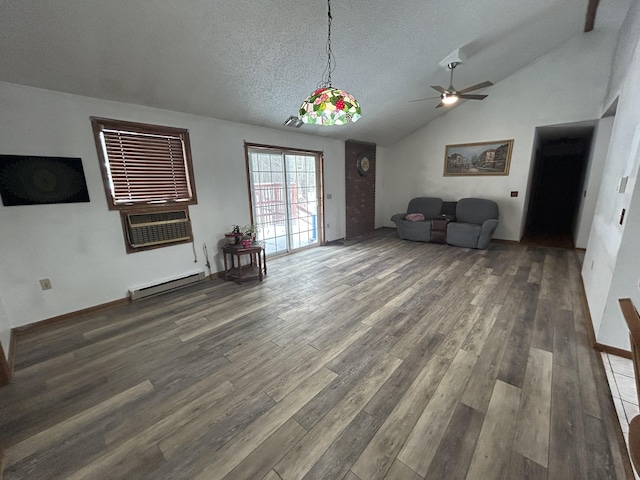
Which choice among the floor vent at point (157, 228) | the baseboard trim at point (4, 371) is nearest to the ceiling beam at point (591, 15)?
the floor vent at point (157, 228)

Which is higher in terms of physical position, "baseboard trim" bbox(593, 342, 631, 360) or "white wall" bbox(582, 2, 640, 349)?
"white wall" bbox(582, 2, 640, 349)

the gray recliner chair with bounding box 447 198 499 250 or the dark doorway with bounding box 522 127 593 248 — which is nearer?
the gray recliner chair with bounding box 447 198 499 250

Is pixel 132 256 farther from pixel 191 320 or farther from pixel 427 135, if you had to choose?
pixel 427 135

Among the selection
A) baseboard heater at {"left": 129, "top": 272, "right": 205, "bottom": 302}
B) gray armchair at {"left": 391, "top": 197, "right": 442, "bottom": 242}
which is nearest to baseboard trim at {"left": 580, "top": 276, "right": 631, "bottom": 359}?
gray armchair at {"left": 391, "top": 197, "right": 442, "bottom": 242}

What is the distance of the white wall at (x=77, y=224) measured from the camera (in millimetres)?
2344

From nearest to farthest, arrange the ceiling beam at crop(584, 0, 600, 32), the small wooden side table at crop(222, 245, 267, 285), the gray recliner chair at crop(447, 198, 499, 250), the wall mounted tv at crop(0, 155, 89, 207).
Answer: the wall mounted tv at crop(0, 155, 89, 207)
the ceiling beam at crop(584, 0, 600, 32)
the small wooden side table at crop(222, 245, 267, 285)
the gray recliner chair at crop(447, 198, 499, 250)

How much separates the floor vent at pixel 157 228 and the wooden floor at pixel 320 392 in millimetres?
756

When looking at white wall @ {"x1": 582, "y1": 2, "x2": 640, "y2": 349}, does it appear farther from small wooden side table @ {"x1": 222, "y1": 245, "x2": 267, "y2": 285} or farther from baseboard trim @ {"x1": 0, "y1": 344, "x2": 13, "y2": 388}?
baseboard trim @ {"x1": 0, "y1": 344, "x2": 13, "y2": 388}

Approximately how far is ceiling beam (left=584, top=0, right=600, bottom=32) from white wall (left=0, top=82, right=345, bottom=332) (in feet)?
16.4

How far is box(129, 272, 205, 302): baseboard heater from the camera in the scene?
3090 millimetres

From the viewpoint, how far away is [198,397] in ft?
5.58

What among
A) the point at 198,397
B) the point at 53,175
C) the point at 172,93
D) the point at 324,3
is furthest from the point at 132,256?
the point at 324,3

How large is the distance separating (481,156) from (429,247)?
227 cm

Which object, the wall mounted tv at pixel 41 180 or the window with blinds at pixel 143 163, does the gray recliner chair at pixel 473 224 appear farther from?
the wall mounted tv at pixel 41 180
